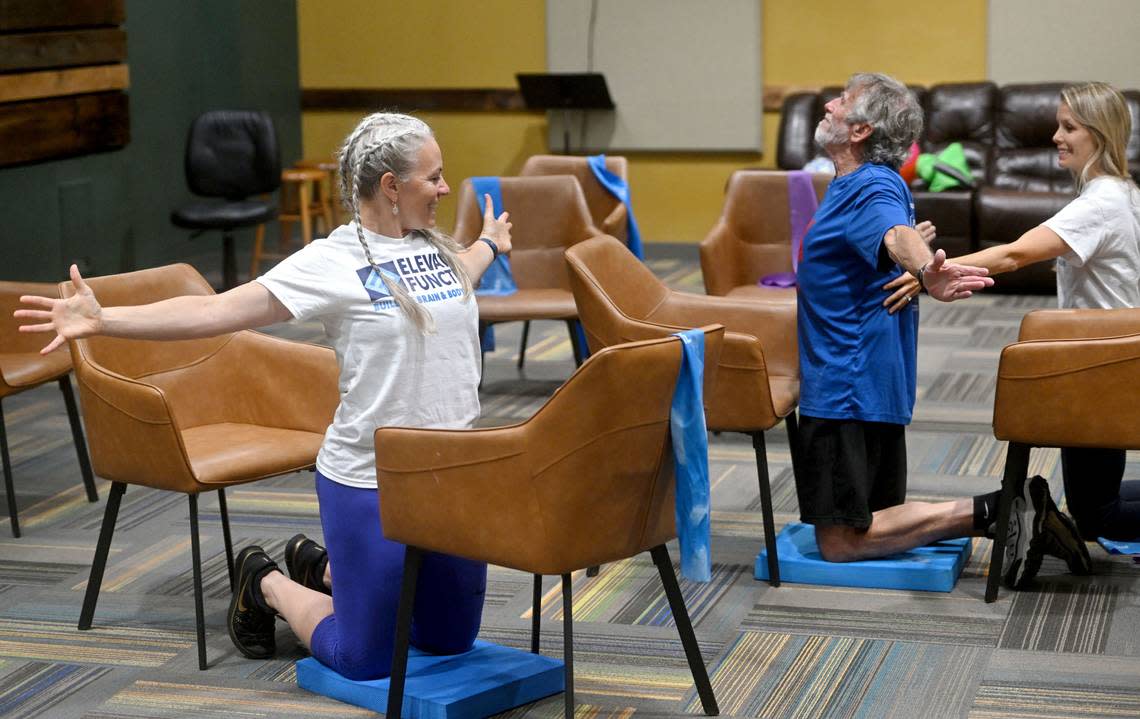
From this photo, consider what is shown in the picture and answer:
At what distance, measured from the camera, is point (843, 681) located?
329 centimetres

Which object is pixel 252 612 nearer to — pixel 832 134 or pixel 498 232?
pixel 498 232

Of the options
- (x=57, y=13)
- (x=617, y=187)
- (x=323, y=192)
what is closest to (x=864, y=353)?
(x=617, y=187)

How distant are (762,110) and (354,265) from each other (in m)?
7.26

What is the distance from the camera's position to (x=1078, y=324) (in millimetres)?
3721

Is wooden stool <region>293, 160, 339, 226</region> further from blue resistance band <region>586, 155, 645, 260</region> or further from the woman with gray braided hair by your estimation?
the woman with gray braided hair

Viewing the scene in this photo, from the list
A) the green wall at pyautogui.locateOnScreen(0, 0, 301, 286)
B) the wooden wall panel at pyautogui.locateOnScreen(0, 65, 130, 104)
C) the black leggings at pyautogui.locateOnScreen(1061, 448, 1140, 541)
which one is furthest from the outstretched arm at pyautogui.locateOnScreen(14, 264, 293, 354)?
the green wall at pyautogui.locateOnScreen(0, 0, 301, 286)

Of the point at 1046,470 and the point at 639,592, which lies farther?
the point at 1046,470

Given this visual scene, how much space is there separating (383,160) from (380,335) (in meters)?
0.35

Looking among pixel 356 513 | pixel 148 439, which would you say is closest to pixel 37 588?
pixel 148 439

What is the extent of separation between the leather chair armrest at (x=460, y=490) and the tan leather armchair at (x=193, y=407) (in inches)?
29.6

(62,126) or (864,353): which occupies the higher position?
(62,126)

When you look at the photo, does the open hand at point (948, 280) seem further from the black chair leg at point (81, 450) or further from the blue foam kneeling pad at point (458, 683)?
the black chair leg at point (81, 450)

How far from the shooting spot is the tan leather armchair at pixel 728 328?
3.80 m

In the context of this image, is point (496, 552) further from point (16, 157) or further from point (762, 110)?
point (762, 110)
